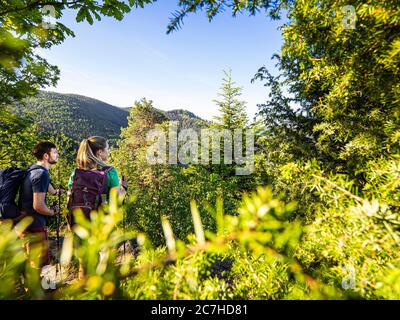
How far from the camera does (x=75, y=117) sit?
14100 centimetres

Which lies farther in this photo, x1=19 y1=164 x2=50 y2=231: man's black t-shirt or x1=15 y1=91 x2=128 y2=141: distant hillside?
x1=15 y1=91 x2=128 y2=141: distant hillside

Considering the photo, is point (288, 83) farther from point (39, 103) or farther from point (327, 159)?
point (39, 103)

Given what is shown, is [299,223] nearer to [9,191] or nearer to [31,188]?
[31,188]

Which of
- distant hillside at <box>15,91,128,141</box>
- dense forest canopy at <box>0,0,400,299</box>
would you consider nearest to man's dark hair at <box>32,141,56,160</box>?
dense forest canopy at <box>0,0,400,299</box>

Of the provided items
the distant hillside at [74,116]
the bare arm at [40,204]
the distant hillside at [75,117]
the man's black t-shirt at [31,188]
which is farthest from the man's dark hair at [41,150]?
the distant hillside at [74,116]

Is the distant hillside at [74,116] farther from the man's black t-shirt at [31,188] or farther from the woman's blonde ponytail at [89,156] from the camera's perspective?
the man's black t-shirt at [31,188]

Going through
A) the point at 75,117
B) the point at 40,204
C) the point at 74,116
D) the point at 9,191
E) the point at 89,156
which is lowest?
the point at 40,204

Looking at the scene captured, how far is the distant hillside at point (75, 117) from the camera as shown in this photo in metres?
121

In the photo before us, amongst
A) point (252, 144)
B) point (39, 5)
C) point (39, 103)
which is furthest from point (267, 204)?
point (39, 103)

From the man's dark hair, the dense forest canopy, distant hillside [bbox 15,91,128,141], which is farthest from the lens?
distant hillside [bbox 15,91,128,141]

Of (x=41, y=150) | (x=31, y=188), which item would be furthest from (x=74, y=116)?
(x=31, y=188)

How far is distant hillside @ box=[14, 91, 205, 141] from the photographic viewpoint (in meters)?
121

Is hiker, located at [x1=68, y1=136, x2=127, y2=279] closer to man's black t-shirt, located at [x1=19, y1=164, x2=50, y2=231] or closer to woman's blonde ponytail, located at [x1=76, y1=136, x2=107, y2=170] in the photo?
woman's blonde ponytail, located at [x1=76, y1=136, x2=107, y2=170]
